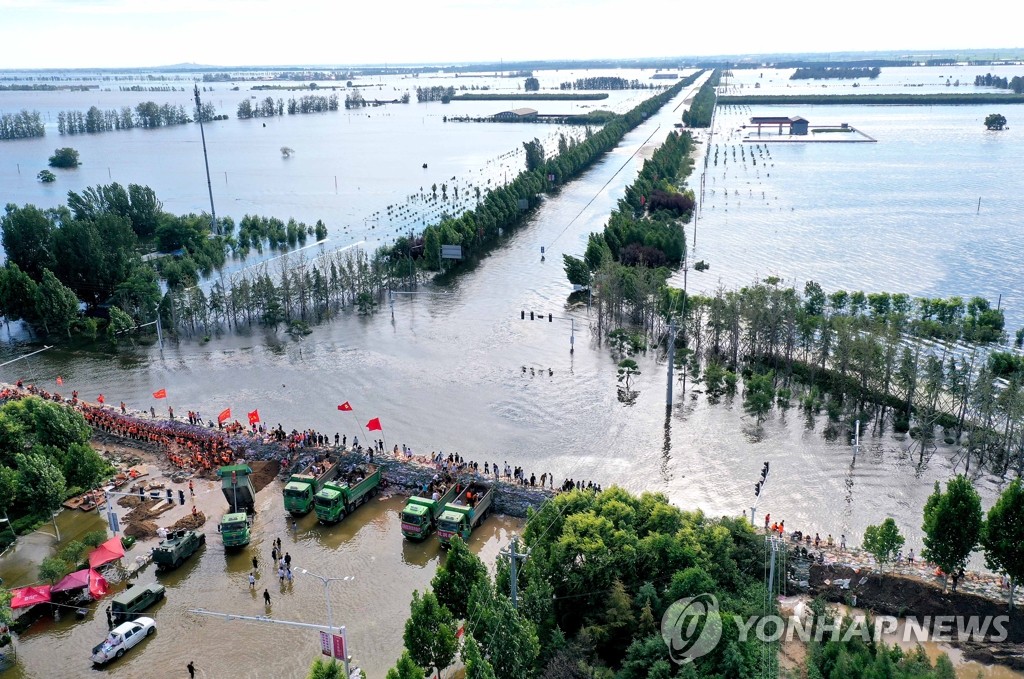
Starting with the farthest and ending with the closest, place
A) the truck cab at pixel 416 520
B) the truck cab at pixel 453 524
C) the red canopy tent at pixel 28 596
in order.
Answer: the truck cab at pixel 416 520 < the truck cab at pixel 453 524 < the red canopy tent at pixel 28 596

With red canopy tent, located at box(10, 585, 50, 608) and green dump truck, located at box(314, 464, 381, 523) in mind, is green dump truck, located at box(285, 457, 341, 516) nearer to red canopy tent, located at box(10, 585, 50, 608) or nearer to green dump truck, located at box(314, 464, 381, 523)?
green dump truck, located at box(314, 464, 381, 523)

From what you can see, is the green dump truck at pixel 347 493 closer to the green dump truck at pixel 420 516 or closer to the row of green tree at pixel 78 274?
the green dump truck at pixel 420 516

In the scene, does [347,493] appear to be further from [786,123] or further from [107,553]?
[786,123]

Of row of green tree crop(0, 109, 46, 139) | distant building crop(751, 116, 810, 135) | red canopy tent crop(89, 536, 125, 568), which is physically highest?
row of green tree crop(0, 109, 46, 139)

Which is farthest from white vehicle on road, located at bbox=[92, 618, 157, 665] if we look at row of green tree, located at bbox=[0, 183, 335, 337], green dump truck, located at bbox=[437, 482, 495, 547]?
row of green tree, located at bbox=[0, 183, 335, 337]

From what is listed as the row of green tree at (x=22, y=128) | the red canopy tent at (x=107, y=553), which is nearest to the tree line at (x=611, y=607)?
the red canopy tent at (x=107, y=553)

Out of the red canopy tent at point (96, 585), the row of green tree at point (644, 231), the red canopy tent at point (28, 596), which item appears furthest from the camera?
the row of green tree at point (644, 231)
